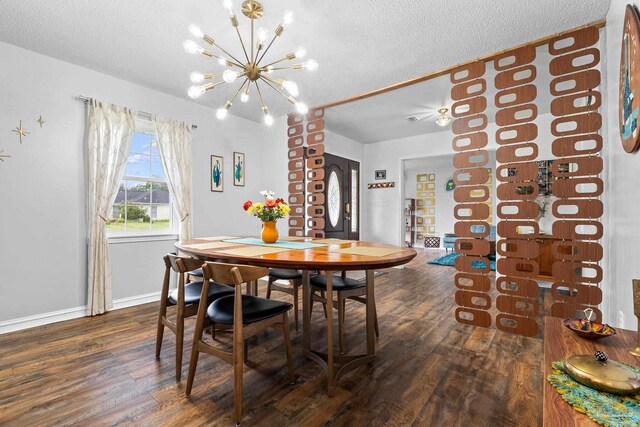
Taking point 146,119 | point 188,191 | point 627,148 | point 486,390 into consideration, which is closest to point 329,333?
point 486,390

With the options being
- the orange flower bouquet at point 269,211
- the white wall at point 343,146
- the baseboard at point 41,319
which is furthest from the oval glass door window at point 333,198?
the baseboard at point 41,319

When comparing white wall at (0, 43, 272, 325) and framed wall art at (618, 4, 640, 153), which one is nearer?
framed wall art at (618, 4, 640, 153)

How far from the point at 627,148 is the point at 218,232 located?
419cm

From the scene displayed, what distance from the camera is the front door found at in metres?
5.72

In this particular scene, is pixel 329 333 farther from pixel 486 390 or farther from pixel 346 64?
pixel 346 64

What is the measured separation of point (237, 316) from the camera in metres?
1.56

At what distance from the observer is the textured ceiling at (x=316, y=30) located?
222 centimetres

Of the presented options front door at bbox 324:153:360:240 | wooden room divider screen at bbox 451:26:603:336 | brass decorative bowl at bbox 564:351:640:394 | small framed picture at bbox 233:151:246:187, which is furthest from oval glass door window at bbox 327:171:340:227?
brass decorative bowl at bbox 564:351:640:394

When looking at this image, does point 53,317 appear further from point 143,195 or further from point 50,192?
point 143,195

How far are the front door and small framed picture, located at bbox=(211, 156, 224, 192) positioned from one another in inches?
77.2

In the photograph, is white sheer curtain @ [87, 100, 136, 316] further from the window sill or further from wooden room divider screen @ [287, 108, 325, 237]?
wooden room divider screen @ [287, 108, 325, 237]

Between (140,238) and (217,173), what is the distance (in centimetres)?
132

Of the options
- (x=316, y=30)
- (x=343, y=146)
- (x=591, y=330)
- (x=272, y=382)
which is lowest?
(x=272, y=382)

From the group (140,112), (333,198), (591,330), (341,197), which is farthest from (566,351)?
(341,197)
